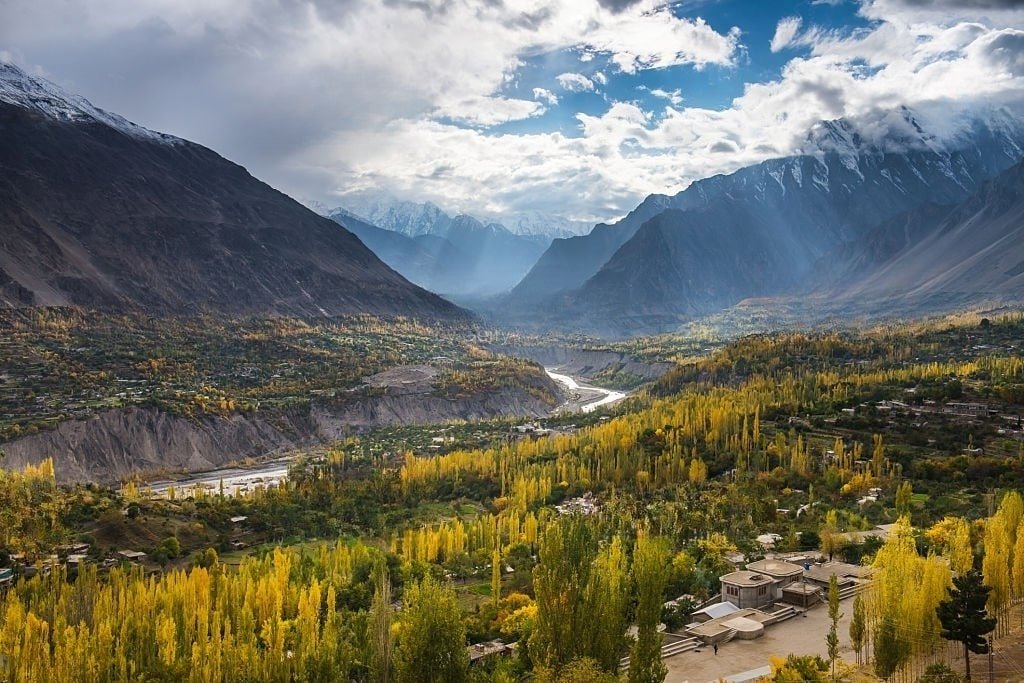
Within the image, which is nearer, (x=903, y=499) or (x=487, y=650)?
(x=487, y=650)

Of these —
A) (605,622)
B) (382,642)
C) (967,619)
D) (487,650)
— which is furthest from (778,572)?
(382,642)

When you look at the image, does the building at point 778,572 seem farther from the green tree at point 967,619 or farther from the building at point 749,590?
the green tree at point 967,619

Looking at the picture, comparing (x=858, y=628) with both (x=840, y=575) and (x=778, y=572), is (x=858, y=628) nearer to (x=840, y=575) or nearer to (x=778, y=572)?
(x=778, y=572)

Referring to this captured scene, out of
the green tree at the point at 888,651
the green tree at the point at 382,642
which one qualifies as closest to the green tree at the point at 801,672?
the green tree at the point at 888,651

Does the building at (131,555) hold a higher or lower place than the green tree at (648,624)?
lower

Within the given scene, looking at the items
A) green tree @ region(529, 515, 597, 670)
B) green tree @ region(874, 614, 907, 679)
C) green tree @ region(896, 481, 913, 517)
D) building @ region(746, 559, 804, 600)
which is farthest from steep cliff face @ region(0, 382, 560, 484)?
green tree @ region(874, 614, 907, 679)

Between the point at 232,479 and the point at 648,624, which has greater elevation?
the point at 648,624
